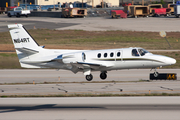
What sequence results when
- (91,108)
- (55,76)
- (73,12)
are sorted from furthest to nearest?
(73,12) < (55,76) < (91,108)

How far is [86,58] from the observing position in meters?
25.4

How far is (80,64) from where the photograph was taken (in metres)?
24.6

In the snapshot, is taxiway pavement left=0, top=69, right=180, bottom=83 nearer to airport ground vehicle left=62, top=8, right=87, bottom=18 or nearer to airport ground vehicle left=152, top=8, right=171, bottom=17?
airport ground vehicle left=62, top=8, right=87, bottom=18

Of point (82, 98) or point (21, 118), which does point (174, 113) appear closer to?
point (82, 98)

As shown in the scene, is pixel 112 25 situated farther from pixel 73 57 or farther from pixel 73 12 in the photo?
pixel 73 57

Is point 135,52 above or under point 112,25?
under

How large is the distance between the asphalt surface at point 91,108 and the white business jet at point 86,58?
669 cm

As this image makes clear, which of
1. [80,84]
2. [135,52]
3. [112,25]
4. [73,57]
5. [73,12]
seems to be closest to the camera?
[80,84]

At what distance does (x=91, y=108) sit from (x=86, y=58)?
9.70 meters

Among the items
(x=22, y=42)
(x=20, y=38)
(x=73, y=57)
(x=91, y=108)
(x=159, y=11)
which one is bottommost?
(x=91, y=108)

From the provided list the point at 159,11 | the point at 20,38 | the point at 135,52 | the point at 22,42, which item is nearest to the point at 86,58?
the point at 135,52

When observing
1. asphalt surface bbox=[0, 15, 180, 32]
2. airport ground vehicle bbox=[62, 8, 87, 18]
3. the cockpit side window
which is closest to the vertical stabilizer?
the cockpit side window

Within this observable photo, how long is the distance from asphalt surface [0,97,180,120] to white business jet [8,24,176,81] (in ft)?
22.0

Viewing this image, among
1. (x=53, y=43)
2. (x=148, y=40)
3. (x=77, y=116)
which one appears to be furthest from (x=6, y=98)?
(x=148, y=40)
